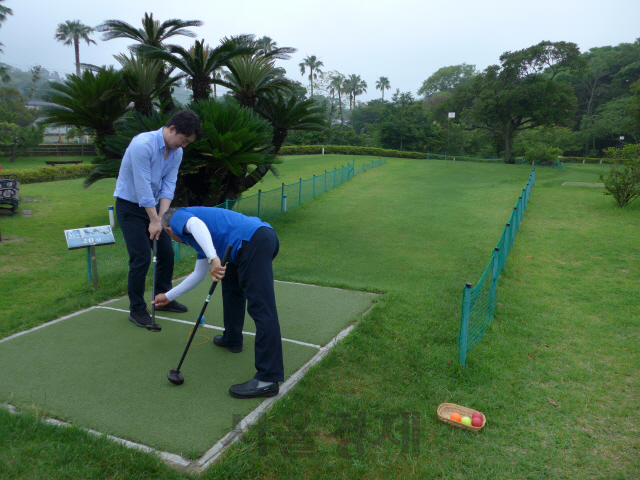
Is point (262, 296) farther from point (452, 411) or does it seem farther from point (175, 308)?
point (175, 308)

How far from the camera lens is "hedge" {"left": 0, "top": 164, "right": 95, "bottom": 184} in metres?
21.2

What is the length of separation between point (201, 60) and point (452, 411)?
9.89 metres

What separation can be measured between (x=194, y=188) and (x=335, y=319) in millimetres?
6710

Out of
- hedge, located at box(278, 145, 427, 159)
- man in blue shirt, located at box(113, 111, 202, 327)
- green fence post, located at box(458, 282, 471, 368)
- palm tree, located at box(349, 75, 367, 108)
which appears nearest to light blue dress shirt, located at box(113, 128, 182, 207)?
man in blue shirt, located at box(113, 111, 202, 327)

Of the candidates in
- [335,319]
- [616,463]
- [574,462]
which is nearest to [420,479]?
[574,462]

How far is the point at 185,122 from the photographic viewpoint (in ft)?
12.7

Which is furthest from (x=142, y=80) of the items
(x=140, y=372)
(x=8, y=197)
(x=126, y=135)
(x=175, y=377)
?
(x=175, y=377)

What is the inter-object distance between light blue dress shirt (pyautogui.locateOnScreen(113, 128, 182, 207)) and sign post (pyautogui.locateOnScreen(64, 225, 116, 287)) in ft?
5.13

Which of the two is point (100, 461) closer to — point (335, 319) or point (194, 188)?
point (335, 319)

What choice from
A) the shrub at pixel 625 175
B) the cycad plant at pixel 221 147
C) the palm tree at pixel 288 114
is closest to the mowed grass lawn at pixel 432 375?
the cycad plant at pixel 221 147

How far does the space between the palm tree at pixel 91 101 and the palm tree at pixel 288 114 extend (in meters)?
3.64

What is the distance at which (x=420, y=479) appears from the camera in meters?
2.71

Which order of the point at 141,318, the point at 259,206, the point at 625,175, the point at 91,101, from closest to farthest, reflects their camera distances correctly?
the point at 141,318, the point at 91,101, the point at 259,206, the point at 625,175

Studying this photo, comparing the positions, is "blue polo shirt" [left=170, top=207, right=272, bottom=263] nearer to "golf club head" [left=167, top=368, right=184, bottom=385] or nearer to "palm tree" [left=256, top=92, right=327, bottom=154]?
"golf club head" [left=167, top=368, right=184, bottom=385]
